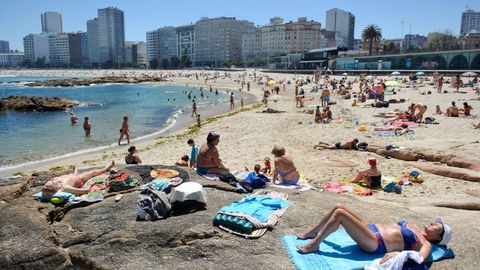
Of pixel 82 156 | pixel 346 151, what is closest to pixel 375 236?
pixel 346 151

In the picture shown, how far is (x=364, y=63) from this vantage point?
2908 inches

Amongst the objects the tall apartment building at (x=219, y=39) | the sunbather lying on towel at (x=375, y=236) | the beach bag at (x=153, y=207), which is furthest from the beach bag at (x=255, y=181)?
the tall apartment building at (x=219, y=39)

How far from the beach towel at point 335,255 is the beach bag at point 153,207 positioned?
184 centimetres

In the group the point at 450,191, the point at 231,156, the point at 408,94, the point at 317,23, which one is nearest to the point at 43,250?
the point at 450,191

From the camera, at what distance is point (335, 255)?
16.0 feet

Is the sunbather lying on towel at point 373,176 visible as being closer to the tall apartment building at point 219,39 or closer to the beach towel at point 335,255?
the beach towel at point 335,255

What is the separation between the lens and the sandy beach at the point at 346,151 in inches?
279

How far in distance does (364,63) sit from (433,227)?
242ft

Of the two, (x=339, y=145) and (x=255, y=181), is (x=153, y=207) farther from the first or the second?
(x=339, y=145)

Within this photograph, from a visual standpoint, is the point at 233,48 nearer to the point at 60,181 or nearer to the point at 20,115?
the point at 20,115

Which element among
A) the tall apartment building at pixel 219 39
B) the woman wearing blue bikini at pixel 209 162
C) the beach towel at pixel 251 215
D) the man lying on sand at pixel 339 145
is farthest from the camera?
the tall apartment building at pixel 219 39

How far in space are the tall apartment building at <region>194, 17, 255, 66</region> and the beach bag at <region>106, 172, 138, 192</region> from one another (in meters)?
152

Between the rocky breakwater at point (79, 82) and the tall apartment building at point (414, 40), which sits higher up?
the tall apartment building at point (414, 40)

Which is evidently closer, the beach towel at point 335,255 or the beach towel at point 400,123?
the beach towel at point 335,255
